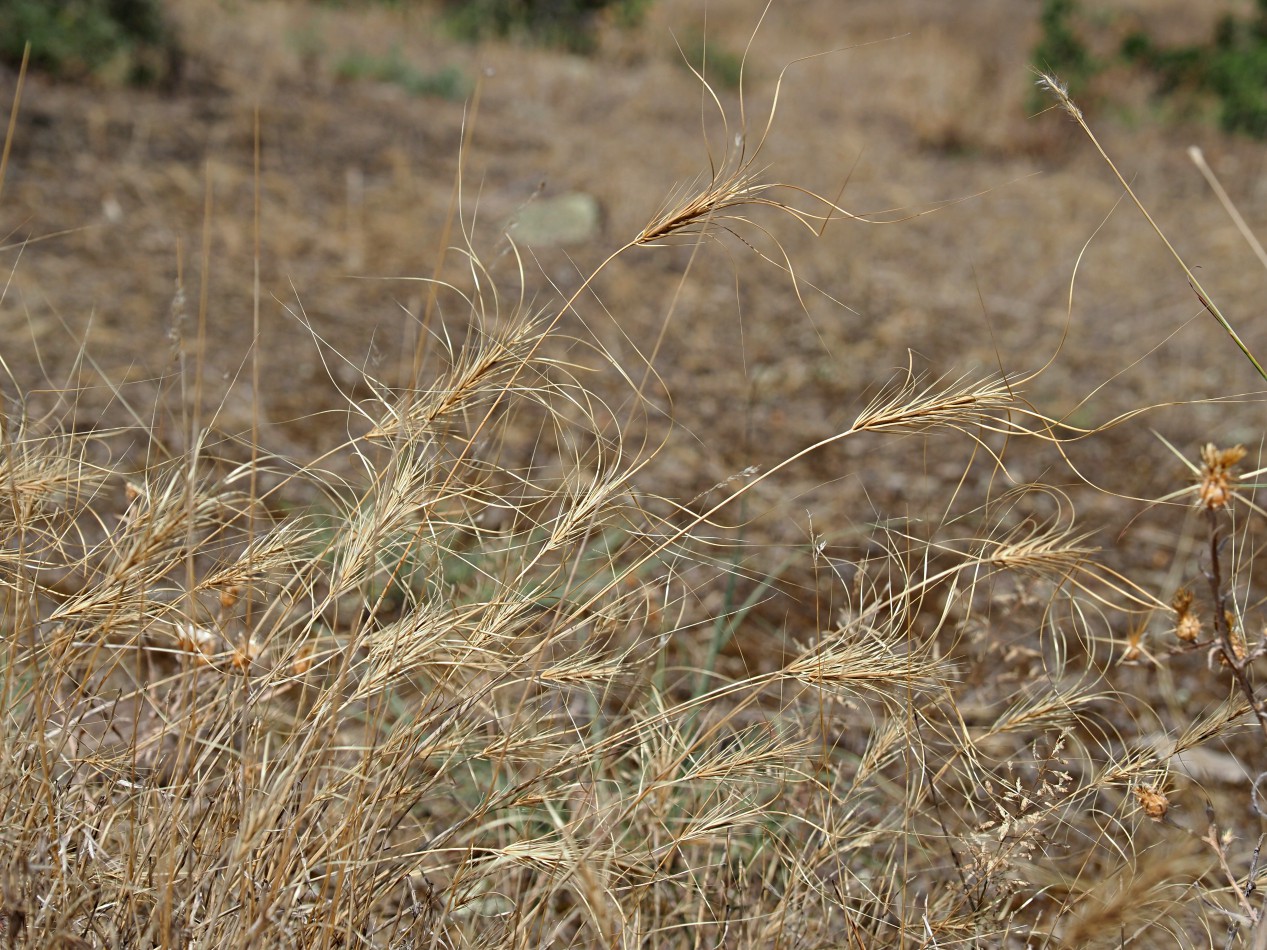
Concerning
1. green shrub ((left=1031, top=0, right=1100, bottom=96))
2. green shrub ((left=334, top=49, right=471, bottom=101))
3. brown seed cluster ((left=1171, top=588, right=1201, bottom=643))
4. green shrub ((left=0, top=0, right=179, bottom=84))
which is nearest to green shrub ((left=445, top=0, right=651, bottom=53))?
green shrub ((left=334, top=49, right=471, bottom=101))

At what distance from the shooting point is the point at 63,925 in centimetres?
89

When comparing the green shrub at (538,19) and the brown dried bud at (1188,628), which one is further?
the green shrub at (538,19)

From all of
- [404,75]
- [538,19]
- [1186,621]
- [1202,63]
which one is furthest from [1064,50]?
[1186,621]

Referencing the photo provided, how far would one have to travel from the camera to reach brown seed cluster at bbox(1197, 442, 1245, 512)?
0.83 m

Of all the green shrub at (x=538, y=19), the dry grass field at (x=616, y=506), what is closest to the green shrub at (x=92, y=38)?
the dry grass field at (x=616, y=506)

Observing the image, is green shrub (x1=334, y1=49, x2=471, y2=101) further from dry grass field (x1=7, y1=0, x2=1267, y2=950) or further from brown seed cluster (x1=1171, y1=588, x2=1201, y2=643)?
brown seed cluster (x1=1171, y1=588, x2=1201, y2=643)

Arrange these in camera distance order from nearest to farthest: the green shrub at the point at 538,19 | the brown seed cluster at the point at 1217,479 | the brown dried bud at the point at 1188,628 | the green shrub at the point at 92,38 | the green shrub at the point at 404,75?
the brown seed cluster at the point at 1217,479 < the brown dried bud at the point at 1188,628 < the green shrub at the point at 92,38 < the green shrub at the point at 404,75 < the green shrub at the point at 538,19

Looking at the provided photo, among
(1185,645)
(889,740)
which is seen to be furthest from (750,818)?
(1185,645)

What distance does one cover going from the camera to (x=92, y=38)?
5234mm

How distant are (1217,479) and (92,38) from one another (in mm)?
5752

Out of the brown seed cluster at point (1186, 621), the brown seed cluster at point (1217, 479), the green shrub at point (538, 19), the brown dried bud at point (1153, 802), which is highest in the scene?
the brown seed cluster at point (1217, 479)

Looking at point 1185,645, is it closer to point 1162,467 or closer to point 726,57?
point 1162,467

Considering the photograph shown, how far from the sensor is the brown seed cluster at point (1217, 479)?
83 cm

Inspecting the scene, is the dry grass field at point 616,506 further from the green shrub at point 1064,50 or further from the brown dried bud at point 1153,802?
the green shrub at point 1064,50
